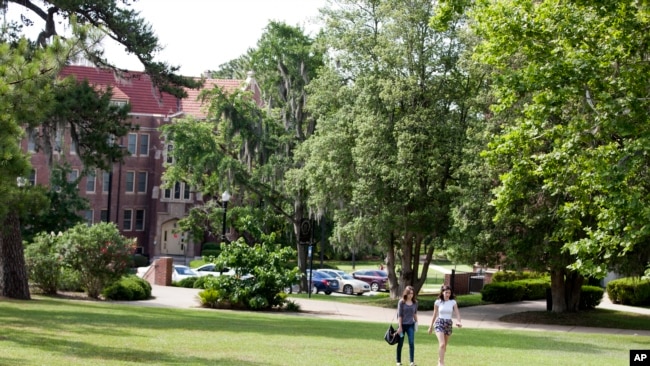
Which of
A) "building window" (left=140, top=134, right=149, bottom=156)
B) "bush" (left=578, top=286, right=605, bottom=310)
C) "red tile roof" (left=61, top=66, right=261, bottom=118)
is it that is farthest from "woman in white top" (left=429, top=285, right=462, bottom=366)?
"building window" (left=140, top=134, right=149, bottom=156)

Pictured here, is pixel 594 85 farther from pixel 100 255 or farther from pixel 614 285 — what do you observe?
pixel 614 285

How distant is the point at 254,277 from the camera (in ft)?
98.6

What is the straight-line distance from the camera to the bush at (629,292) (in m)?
40.3

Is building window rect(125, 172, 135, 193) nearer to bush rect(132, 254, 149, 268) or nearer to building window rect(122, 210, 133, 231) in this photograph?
building window rect(122, 210, 133, 231)

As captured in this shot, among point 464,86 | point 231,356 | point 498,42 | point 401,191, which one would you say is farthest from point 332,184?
point 231,356

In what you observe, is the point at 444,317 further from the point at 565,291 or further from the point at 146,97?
the point at 146,97

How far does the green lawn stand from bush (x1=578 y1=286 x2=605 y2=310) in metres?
10.2

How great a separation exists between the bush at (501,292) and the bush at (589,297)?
4729mm

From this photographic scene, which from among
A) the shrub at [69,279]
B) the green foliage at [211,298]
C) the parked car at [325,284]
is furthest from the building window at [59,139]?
the parked car at [325,284]

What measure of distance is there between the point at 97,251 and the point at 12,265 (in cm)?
356

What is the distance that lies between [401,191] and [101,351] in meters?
21.6

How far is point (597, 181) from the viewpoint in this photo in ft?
60.0

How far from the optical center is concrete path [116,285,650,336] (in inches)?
1182

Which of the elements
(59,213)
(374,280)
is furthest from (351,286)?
(59,213)
